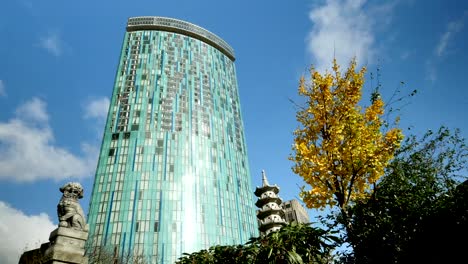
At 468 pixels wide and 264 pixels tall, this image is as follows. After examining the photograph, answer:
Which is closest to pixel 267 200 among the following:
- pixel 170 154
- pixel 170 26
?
pixel 170 154

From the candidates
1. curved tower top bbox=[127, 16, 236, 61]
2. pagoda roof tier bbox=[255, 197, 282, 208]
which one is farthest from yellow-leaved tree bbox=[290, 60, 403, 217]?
curved tower top bbox=[127, 16, 236, 61]

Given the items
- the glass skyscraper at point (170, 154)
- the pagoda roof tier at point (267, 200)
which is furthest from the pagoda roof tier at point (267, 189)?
the glass skyscraper at point (170, 154)

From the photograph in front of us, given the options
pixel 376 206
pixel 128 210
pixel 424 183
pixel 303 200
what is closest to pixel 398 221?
pixel 376 206

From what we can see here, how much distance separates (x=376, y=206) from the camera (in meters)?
7.32

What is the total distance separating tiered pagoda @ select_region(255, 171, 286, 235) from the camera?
126 feet

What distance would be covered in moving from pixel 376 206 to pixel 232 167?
51.9 metres

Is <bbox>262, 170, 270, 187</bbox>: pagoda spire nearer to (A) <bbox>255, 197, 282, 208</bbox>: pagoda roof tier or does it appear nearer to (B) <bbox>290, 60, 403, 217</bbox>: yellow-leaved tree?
(A) <bbox>255, 197, 282, 208</bbox>: pagoda roof tier

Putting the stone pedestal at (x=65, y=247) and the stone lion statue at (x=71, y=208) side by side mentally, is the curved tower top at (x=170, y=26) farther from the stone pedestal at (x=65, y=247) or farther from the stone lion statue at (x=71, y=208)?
the stone pedestal at (x=65, y=247)

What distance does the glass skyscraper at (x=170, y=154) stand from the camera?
4572cm

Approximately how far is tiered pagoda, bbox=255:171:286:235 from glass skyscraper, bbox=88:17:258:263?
11.6 m

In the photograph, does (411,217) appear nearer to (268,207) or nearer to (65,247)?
(65,247)

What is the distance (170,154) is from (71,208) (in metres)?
45.7

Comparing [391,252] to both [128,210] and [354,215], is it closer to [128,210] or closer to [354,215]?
[354,215]

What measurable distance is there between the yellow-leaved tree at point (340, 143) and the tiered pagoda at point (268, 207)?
31.2 meters
